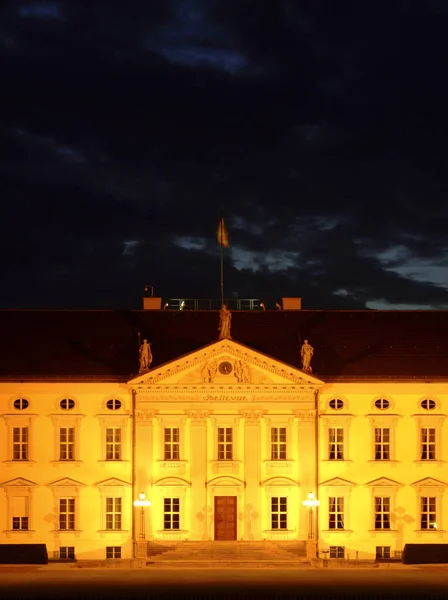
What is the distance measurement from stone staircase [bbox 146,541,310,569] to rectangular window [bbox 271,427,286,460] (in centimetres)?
448

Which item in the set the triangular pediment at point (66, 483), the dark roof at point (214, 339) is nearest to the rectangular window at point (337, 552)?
the dark roof at point (214, 339)

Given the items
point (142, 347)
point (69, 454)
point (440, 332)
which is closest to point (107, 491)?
point (69, 454)

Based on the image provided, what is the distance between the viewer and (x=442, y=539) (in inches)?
3086

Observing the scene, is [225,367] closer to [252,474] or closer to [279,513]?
[252,474]

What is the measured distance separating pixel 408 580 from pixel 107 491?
17592mm

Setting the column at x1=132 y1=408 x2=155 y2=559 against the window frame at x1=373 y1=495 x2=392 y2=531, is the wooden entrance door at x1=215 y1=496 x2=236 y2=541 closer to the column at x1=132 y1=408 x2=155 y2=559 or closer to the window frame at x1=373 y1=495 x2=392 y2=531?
the column at x1=132 y1=408 x2=155 y2=559

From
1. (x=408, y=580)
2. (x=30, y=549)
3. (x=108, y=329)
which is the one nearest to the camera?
(x=408, y=580)

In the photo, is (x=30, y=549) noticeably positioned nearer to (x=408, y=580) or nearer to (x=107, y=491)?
(x=107, y=491)

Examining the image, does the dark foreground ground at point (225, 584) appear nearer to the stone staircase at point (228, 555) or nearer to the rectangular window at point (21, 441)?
the stone staircase at point (228, 555)

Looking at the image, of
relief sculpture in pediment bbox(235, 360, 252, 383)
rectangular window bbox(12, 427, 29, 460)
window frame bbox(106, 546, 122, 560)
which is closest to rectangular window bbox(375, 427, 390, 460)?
relief sculpture in pediment bbox(235, 360, 252, 383)

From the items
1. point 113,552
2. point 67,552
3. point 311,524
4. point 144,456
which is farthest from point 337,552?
point 67,552

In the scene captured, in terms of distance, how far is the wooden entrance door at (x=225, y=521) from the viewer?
78.3 meters

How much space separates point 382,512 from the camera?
78.6 metres

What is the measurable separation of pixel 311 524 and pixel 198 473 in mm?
6306
